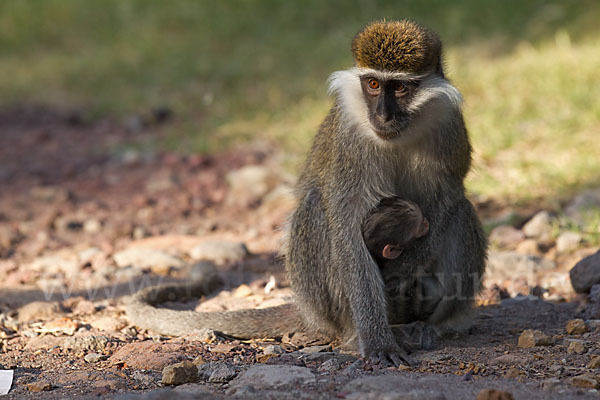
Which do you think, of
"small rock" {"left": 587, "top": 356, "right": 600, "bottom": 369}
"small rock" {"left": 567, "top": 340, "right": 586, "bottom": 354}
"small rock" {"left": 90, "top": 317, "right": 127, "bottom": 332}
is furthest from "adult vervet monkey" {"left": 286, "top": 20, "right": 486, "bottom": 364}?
"small rock" {"left": 90, "top": 317, "right": 127, "bottom": 332}

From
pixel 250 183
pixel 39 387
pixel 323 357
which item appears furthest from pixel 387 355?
pixel 250 183

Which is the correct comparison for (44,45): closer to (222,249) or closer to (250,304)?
(222,249)

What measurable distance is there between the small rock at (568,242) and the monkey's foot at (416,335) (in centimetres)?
147

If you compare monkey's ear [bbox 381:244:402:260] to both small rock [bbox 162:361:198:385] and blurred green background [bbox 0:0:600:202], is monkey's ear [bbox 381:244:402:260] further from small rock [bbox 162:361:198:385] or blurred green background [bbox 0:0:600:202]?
blurred green background [bbox 0:0:600:202]

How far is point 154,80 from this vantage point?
33.9ft

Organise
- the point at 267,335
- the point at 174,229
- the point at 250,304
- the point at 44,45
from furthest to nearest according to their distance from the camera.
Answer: the point at 44,45, the point at 174,229, the point at 250,304, the point at 267,335

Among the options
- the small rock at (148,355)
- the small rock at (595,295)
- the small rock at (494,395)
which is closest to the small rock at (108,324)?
the small rock at (148,355)

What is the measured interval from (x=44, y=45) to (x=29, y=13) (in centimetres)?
99

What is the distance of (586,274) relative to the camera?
14.5 ft

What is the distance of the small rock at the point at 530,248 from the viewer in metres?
5.16

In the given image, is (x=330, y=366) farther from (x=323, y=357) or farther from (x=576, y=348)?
(x=576, y=348)

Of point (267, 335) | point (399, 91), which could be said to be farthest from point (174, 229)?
point (399, 91)

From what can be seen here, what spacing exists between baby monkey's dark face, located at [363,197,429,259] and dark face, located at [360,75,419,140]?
15.4 inches

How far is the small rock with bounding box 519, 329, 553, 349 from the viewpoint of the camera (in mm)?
3732
